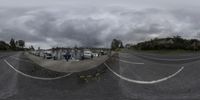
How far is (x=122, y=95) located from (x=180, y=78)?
7879mm

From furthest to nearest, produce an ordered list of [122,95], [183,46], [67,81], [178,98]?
[183,46], [67,81], [122,95], [178,98]

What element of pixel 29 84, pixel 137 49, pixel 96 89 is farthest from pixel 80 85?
pixel 137 49

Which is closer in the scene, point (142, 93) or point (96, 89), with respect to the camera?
point (142, 93)

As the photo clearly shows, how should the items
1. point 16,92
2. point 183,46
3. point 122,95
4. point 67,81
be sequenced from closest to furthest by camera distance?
point 122,95
point 16,92
point 67,81
point 183,46

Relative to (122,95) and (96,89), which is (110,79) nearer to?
(96,89)

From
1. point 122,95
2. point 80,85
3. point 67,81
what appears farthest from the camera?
point 67,81

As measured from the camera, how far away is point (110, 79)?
22703 mm

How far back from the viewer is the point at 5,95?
55.7 ft

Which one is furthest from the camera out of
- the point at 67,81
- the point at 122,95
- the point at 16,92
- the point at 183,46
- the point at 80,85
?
the point at 183,46

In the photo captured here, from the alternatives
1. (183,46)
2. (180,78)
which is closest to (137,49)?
(183,46)

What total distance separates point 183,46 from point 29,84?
417 feet

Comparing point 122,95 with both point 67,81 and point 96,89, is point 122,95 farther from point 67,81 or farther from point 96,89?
point 67,81

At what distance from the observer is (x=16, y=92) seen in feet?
58.8

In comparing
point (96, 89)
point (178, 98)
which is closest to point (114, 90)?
point (96, 89)
